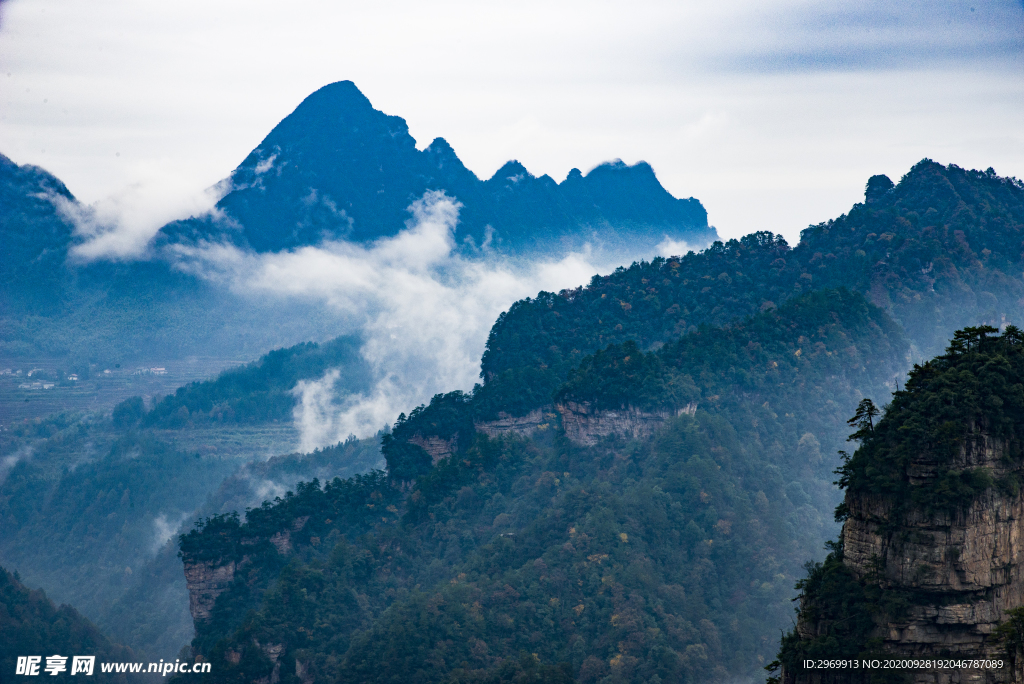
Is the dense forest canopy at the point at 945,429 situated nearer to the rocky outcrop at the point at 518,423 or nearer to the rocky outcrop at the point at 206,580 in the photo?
the rocky outcrop at the point at 518,423

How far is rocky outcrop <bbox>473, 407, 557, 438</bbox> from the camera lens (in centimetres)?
8106

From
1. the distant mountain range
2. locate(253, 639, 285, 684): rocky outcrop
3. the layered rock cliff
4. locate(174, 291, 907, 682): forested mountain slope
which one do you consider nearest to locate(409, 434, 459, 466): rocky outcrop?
locate(174, 291, 907, 682): forested mountain slope

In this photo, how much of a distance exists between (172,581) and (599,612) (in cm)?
6719

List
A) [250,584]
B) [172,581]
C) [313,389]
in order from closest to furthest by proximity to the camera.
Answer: [250,584]
[172,581]
[313,389]

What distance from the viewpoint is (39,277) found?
190375 millimetres

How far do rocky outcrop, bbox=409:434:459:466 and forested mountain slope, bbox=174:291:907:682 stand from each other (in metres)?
0.37

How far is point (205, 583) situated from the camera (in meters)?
72.1

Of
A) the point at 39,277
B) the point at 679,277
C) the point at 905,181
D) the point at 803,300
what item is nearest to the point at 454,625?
the point at 803,300

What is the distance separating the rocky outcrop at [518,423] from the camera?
81.1m

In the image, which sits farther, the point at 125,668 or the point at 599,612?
the point at 125,668

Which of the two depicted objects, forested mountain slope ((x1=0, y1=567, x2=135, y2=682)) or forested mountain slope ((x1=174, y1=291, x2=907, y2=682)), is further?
forested mountain slope ((x1=0, y1=567, x2=135, y2=682))

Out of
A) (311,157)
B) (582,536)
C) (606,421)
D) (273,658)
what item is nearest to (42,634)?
(273,658)

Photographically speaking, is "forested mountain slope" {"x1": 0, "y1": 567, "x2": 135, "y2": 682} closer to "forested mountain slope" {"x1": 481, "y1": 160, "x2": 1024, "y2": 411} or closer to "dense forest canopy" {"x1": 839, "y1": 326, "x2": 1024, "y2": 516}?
"forested mountain slope" {"x1": 481, "y1": 160, "x2": 1024, "y2": 411}

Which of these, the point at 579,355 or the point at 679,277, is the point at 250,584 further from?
the point at 679,277
